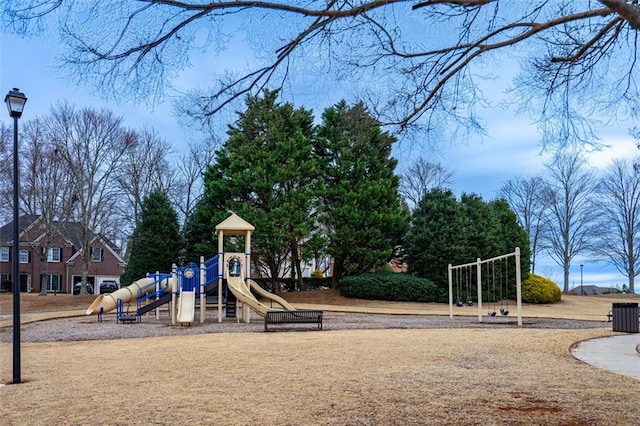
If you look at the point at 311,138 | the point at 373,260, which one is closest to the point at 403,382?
the point at 373,260

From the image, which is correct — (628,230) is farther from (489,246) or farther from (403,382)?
(403,382)

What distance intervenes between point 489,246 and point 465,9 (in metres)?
31.5

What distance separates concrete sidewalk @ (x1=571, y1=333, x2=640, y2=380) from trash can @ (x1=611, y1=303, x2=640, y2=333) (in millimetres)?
1990

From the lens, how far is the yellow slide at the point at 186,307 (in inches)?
837

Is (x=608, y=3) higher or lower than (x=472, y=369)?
higher

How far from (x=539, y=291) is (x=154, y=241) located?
2439 centimetres

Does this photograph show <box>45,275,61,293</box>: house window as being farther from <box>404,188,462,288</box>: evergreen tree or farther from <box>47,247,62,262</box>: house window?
<box>404,188,462,288</box>: evergreen tree

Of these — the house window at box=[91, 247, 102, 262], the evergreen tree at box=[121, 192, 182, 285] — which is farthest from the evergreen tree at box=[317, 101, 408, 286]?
the house window at box=[91, 247, 102, 262]

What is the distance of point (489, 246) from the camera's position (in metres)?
37.6

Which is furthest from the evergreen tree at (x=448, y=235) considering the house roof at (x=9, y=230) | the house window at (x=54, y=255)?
the house window at (x=54, y=255)

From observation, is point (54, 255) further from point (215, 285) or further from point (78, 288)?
point (215, 285)

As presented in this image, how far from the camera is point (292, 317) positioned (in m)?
19.0

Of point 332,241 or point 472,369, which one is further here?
point 332,241

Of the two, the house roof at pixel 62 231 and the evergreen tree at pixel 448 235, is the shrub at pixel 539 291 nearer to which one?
the evergreen tree at pixel 448 235
